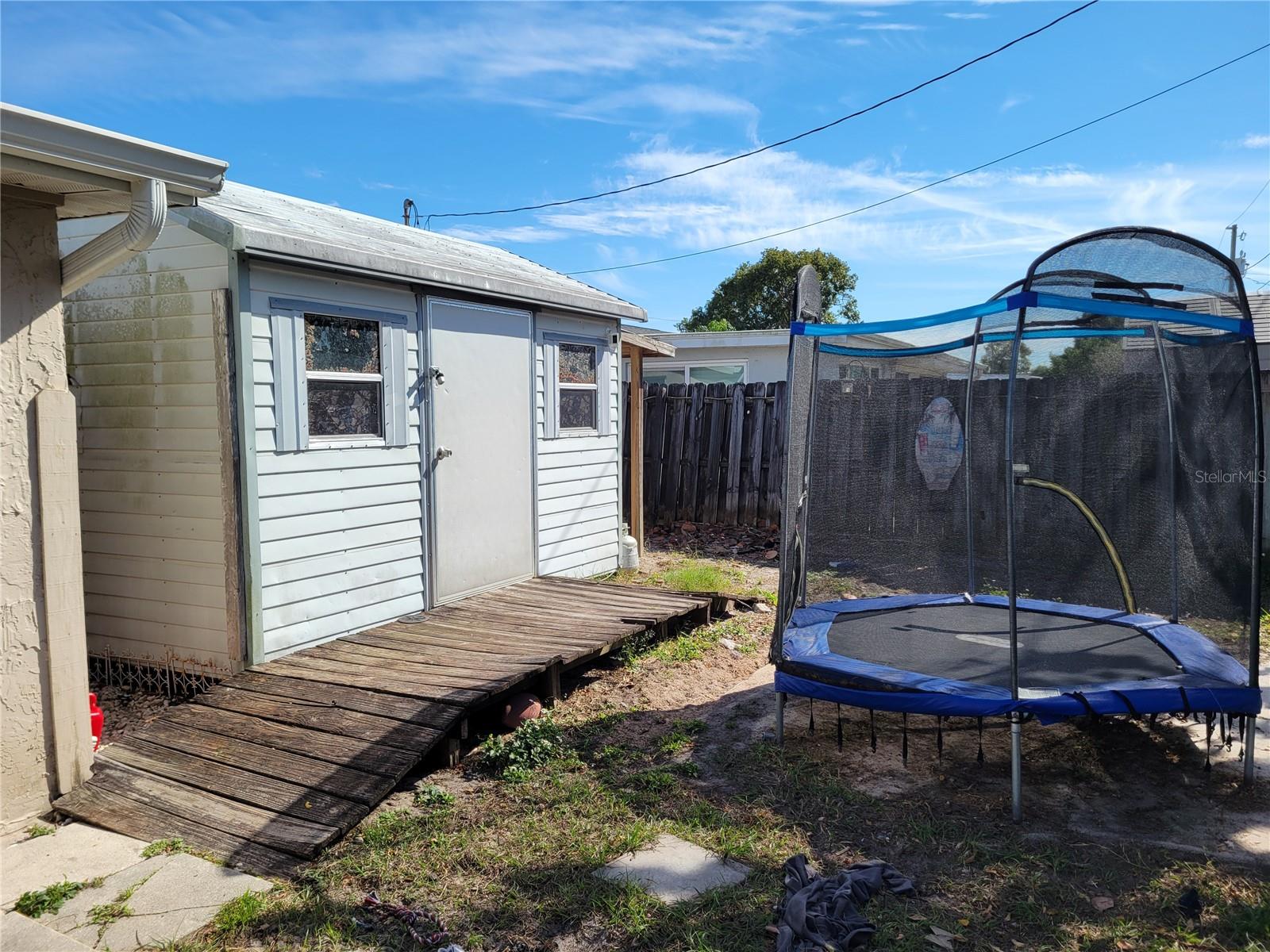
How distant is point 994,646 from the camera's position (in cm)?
450

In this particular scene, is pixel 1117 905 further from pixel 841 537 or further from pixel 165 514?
pixel 165 514

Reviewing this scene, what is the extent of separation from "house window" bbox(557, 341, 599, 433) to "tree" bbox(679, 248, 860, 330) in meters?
22.0

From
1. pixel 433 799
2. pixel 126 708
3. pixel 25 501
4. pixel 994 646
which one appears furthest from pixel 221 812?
pixel 994 646

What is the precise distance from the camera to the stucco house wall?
326 centimetres

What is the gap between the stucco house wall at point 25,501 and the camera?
3262 mm

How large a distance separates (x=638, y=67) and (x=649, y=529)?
5.89m

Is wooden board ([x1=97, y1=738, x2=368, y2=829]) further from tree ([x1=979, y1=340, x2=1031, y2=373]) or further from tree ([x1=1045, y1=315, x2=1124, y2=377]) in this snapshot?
tree ([x1=1045, y1=315, x2=1124, y2=377])

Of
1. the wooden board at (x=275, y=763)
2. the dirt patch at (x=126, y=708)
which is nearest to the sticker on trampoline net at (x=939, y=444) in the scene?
the wooden board at (x=275, y=763)

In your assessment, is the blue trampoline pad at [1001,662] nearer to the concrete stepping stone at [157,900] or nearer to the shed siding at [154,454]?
the concrete stepping stone at [157,900]

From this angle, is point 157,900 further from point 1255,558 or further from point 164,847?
point 1255,558

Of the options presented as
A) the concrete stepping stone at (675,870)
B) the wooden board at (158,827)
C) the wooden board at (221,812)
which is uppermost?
the wooden board at (221,812)

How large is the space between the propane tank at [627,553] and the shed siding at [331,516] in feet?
9.09

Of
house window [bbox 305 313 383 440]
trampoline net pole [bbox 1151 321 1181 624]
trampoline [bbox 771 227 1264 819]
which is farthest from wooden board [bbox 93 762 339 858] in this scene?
trampoline net pole [bbox 1151 321 1181 624]

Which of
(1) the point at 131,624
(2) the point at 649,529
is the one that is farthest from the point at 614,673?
(2) the point at 649,529
